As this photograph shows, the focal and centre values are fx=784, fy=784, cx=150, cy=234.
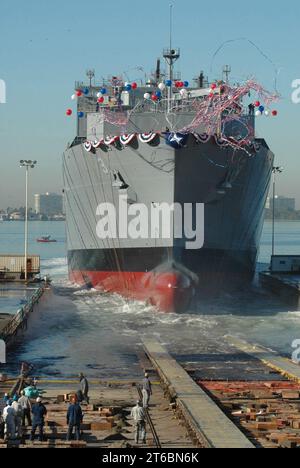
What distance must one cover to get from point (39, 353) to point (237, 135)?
1855 cm

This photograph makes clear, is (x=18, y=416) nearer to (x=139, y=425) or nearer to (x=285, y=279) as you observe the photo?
(x=139, y=425)

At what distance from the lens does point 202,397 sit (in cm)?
1892

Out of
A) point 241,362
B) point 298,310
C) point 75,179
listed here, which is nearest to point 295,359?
point 241,362

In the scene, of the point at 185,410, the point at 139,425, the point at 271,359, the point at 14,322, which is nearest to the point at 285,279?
the point at 14,322

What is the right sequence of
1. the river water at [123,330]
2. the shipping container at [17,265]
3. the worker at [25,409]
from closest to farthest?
1. the worker at [25,409]
2. the river water at [123,330]
3. the shipping container at [17,265]

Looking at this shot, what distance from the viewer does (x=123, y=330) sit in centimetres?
3322

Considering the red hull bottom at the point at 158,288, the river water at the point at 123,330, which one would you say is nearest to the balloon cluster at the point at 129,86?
the red hull bottom at the point at 158,288

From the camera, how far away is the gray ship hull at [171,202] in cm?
3575

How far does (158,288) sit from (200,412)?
18723 mm

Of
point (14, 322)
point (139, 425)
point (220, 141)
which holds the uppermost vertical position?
point (220, 141)

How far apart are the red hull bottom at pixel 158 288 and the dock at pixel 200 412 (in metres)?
10.6

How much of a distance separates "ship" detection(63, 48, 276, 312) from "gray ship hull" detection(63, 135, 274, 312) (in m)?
0.05

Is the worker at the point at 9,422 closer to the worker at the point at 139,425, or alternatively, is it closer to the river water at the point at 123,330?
the worker at the point at 139,425

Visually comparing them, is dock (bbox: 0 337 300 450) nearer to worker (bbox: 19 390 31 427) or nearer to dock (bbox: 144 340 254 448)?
dock (bbox: 144 340 254 448)
